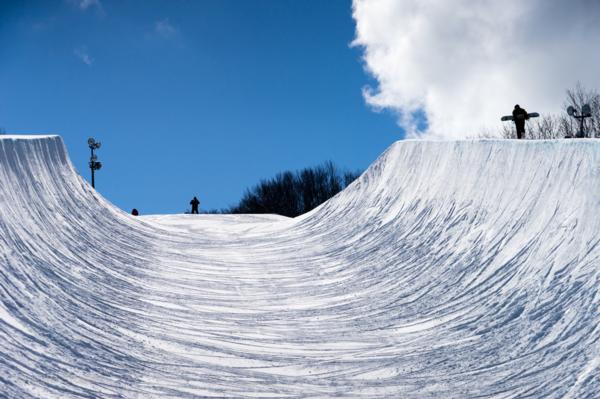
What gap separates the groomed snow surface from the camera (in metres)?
8.93

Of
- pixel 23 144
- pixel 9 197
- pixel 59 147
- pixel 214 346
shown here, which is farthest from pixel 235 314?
pixel 59 147

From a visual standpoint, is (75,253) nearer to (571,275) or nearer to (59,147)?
(59,147)

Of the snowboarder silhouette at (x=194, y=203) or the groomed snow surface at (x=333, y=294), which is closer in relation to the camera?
the groomed snow surface at (x=333, y=294)

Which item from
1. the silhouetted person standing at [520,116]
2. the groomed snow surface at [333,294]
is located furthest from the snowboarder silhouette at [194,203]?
the silhouetted person standing at [520,116]

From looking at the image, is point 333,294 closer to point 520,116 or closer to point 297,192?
point 520,116

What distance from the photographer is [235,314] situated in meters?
12.4

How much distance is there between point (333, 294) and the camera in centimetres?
1405

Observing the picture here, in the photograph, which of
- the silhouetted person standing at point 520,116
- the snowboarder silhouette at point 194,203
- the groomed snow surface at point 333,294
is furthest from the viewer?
the snowboarder silhouette at point 194,203

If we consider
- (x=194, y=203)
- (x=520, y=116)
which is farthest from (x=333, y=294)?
(x=194, y=203)

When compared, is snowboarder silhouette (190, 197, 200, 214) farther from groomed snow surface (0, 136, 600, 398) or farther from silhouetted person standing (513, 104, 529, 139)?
silhouetted person standing (513, 104, 529, 139)

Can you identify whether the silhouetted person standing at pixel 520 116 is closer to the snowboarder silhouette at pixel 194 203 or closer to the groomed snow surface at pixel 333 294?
the groomed snow surface at pixel 333 294

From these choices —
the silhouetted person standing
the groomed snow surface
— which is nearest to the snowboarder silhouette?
the groomed snow surface

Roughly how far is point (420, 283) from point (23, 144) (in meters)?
8.74

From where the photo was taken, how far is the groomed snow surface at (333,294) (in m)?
8.93
